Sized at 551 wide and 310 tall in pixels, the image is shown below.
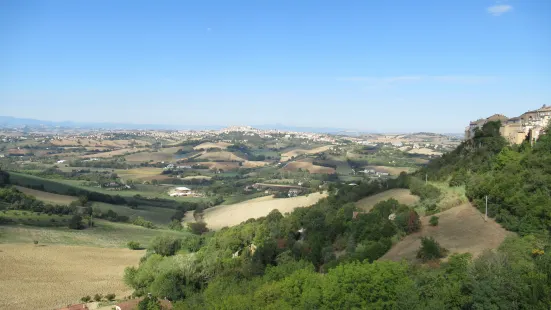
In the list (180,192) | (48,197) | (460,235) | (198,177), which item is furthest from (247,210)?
(198,177)

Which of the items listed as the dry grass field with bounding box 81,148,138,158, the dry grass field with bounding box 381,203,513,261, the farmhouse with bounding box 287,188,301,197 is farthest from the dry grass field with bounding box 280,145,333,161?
the dry grass field with bounding box 381,203,513,261

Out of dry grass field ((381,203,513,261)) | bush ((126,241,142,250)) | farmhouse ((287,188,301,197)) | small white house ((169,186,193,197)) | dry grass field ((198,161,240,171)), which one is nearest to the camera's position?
dry grass field ((381,203,513,261))

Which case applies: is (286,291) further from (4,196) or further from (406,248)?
(4,196)

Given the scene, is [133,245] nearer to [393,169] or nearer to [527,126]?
[527,126]

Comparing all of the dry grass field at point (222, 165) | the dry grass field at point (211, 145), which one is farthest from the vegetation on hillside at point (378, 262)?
the dry grass field at point (211, 145)

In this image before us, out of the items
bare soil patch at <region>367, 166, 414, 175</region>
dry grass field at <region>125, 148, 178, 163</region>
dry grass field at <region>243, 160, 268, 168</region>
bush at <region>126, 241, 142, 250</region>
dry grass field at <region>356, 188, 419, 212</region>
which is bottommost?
dry grass field at <region>243, 160, 268, 168</region>

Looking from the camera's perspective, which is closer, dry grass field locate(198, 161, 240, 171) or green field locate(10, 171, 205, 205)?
green field locate(10, 171, 205, 205)

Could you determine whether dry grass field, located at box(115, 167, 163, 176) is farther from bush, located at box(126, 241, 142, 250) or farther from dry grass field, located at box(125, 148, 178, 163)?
bush, located at box(126, 241, 142, 250)
